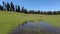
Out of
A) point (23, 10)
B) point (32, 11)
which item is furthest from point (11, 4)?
point (32, 11)

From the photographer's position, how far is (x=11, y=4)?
460 feet

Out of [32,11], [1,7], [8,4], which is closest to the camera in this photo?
[1,7]

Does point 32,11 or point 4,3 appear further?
point 32,11

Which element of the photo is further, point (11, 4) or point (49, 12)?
point (49, 12)

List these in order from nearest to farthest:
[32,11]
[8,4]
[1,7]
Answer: [1,7] < [8,4] < [32,11]

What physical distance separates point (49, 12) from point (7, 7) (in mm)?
44703

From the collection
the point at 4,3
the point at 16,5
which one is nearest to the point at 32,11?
the point at 16,5

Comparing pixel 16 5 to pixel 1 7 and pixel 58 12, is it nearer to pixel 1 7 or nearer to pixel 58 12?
pixel 1 7

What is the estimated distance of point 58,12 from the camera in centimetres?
14625

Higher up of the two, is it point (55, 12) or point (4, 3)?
point (4, 3)

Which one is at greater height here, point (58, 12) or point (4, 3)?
point (4, 3)

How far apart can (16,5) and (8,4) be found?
812 cm

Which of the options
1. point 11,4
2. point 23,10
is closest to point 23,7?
point 23,10

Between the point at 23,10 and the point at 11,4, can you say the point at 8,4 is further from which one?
the point at 23,10
